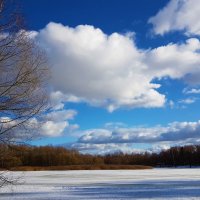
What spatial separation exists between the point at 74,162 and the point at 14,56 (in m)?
88.5

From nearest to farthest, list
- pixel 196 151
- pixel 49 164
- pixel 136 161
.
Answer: pixel 49 164, pixel 196 151, pixel 136 161

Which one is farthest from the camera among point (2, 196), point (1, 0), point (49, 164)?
point (49, 164)

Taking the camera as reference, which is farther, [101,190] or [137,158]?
[137,158]

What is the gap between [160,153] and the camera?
13788 centimetres

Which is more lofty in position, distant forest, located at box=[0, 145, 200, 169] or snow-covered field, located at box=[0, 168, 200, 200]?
distant forest, located at box=[0, 145, 200, 169]

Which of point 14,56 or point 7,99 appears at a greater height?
point 14,56

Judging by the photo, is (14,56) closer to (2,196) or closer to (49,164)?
(2,196)

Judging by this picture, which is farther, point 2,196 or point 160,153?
point 160,153

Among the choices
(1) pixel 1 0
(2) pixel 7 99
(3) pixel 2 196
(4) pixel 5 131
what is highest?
(1) pixel 1 0

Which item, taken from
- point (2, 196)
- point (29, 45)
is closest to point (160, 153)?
point (2, 196)

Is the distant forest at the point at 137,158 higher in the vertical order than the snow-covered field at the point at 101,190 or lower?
higher

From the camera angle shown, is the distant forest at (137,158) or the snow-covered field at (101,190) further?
the distant forest at (137,158)

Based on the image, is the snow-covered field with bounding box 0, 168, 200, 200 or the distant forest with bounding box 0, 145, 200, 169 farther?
the distant forest with bounding box 0, 145, 200, 169

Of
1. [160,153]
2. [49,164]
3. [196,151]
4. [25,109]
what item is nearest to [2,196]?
[25,109]
